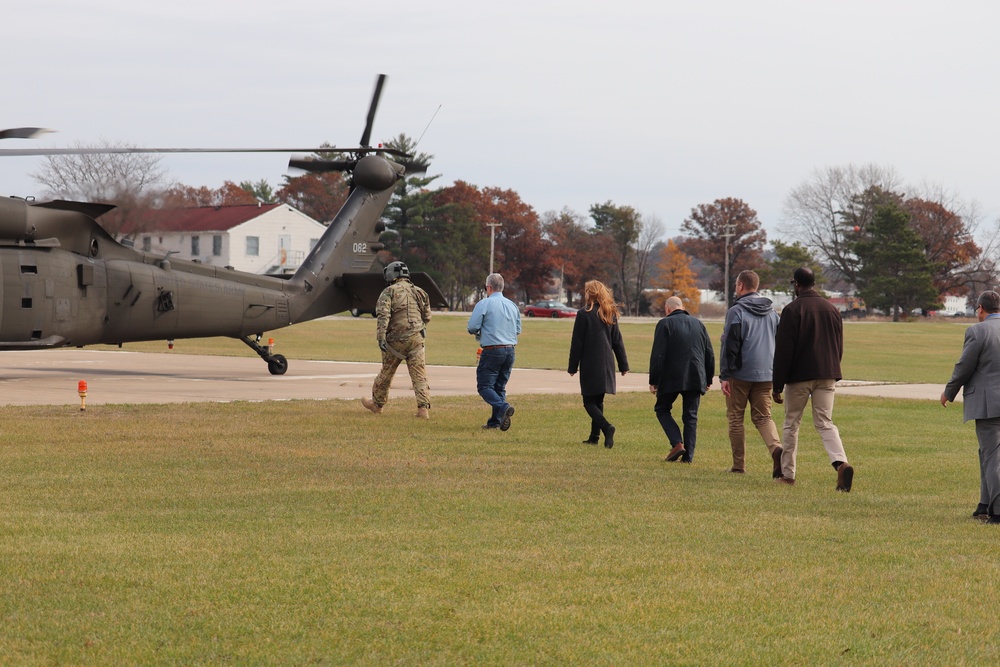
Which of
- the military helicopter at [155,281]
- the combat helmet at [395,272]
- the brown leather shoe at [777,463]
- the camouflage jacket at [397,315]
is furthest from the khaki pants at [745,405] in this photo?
the military helicopter at [155,281]

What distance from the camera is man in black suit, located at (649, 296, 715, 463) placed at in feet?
39.7

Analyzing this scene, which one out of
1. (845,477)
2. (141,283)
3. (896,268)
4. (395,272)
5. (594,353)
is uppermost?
(896,268)

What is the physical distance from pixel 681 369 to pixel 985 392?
11.9 feet

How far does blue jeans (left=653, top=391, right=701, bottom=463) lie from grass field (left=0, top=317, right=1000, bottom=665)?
298 millimetres

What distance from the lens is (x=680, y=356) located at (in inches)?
478

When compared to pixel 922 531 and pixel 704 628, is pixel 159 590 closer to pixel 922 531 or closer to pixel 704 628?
pixel 704 628

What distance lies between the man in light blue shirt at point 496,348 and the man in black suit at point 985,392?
254 inches

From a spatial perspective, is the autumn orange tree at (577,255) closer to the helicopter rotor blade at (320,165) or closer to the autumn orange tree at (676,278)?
the autumn orange tree at (676,278)

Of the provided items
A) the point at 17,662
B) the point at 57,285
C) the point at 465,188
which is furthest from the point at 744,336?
the point at 465,188

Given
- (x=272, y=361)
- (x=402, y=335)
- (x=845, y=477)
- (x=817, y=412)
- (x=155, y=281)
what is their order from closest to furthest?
(x=845, y=477) < (x=817, y=412) < (x=402, y=335) < (x=155, y=281) < (x=272, y=361)

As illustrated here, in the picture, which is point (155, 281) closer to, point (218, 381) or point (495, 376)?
point (218, 381)

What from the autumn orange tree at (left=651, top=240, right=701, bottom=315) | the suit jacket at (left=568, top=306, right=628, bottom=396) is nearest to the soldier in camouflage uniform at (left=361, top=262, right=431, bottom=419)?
the suit jacket at (left=568, top=306, right=628, bottom=396)

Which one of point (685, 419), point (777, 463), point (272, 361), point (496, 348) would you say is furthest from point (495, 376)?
point (272, 361)

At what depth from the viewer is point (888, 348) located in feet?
162
